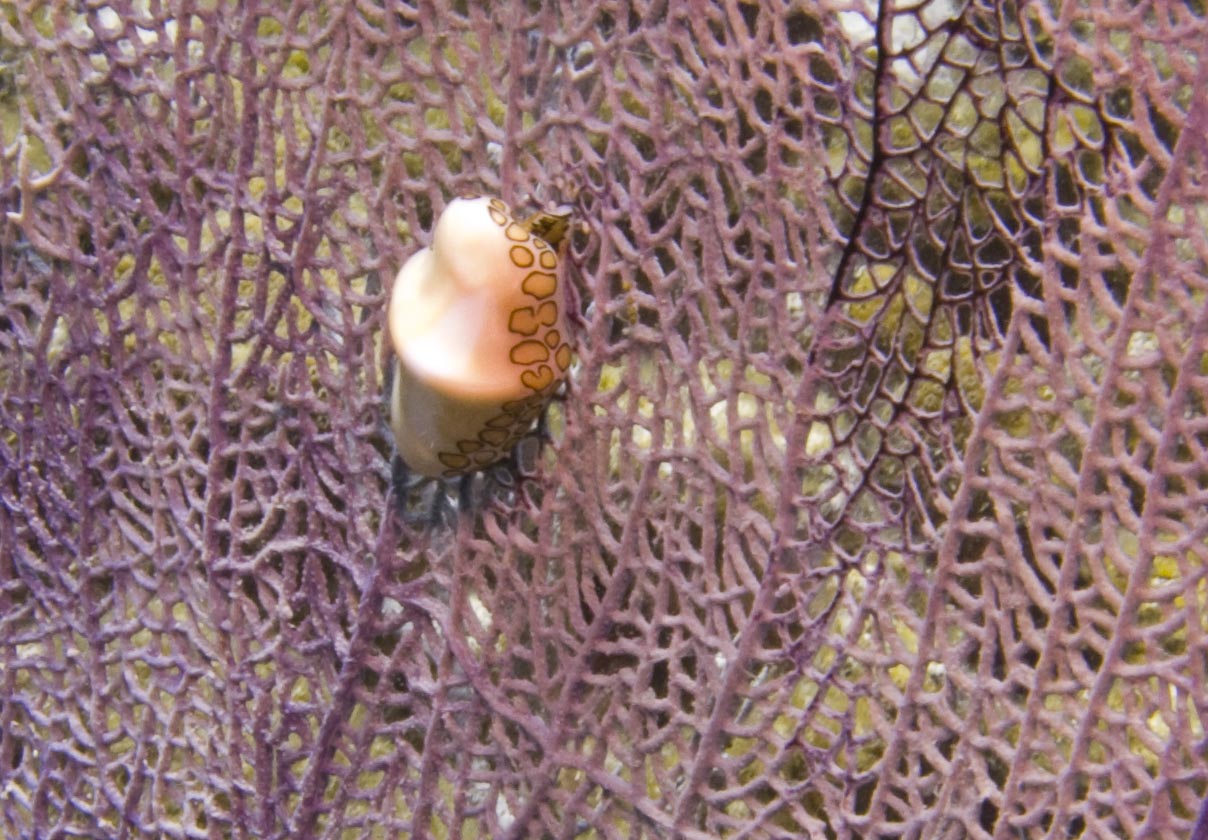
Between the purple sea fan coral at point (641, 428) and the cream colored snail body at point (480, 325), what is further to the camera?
the cream colored snail body at point (480, 325)

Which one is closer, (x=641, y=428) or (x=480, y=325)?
(x=480, y=325)

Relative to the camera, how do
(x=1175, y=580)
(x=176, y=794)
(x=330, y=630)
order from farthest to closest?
1. (x=176, y=794)
2. (x=330, y=630)
3. (x=1175, y=580)

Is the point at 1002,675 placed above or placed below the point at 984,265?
below

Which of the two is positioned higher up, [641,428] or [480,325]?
[480,325]

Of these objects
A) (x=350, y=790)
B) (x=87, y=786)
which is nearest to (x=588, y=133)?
(x=350, y=790)

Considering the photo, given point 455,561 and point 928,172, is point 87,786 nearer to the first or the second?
point 455,561

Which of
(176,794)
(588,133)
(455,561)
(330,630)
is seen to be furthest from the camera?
(176,794)

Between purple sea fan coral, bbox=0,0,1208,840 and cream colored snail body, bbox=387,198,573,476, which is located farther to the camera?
cream colored snail body, bbox=387,198,573,476

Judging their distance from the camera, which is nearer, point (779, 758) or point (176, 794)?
point (779, 758)
